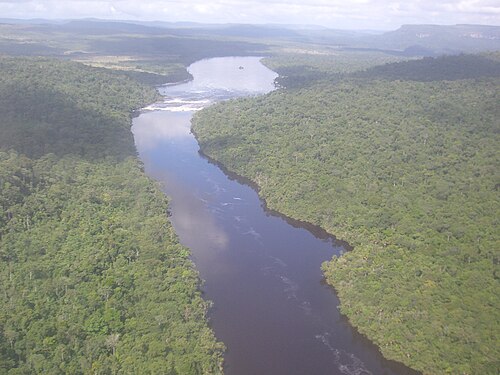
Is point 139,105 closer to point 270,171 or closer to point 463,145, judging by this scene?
point 270,171

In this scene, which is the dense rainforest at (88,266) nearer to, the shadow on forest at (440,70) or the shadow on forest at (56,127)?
the shadow on forest at (56,127)

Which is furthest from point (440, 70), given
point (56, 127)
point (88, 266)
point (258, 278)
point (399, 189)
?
point (88, 266)

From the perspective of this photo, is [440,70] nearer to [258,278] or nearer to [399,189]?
[399,189]

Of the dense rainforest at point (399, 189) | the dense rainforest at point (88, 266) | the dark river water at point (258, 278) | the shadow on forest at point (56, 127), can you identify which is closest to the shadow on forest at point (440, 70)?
the dense rainforest at point (399, 189)

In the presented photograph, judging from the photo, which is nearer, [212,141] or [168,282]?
[168,282]

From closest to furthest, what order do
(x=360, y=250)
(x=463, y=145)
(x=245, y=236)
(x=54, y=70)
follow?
1. (x=360, y=250)
2. (x=245, y=236)
3. (x=463, y=145)
4. (x=54, y=70)

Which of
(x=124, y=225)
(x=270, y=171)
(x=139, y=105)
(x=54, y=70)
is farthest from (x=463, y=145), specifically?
(x=54, y=70)

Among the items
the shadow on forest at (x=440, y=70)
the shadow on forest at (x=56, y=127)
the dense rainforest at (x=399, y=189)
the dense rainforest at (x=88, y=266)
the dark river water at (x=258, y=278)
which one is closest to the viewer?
the dense rainforest at (x=88, y=266)
